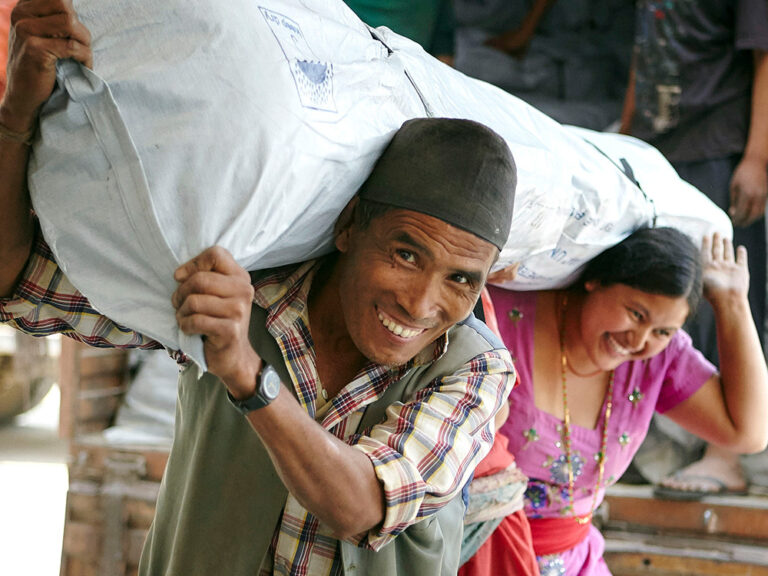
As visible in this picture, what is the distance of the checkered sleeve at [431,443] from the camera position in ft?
3.43

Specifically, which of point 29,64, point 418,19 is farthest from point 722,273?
point 29,64

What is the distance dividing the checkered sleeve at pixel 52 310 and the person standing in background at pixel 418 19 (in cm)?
170

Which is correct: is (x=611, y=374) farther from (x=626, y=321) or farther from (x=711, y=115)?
(x=711, y=115)

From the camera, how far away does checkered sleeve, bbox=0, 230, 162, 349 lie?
44.0 inches

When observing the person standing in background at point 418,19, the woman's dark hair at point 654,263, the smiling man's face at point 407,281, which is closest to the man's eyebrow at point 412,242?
the smiling man's face at point 407,281

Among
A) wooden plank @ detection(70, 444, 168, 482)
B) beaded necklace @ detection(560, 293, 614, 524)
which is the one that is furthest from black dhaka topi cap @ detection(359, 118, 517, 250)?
wooden plank @ detection(70, 444, 168, 482)

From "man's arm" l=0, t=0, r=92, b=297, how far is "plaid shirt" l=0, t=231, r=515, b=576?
8.3 inches

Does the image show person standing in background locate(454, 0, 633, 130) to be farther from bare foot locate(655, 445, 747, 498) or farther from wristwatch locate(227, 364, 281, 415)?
wristwatch locate(227, 364, 281, 415)

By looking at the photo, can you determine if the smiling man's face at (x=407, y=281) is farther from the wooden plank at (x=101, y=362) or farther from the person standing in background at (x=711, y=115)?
the wooden plank at (x=101, y=362)

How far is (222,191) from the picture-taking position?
905mm

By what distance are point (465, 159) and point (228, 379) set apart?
439mm

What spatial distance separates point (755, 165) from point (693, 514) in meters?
1.12

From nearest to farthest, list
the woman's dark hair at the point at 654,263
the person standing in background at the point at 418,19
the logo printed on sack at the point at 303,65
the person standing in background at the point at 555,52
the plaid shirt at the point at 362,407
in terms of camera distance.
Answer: the logo printed on sack at the point at 303,65 → the plaid shirt at the point at 362,407 → the woman's dark hair at the point at 654,263 → the person standing in background at the point at 418,19 → the person standing in background at the point at 555,52

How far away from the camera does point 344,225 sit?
46.8 inches
